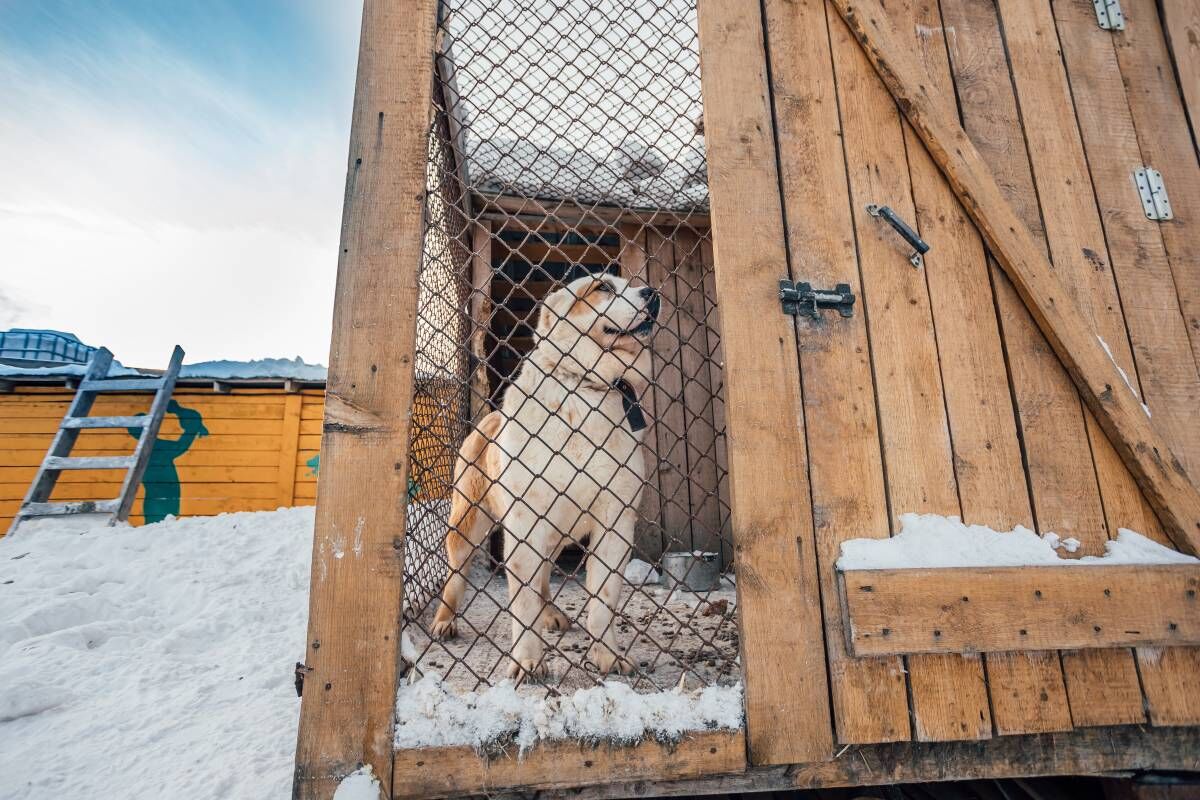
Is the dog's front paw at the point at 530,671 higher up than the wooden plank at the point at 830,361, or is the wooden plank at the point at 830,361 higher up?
the wooden plank at the point at 830,361

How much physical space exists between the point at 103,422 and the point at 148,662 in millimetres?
4824

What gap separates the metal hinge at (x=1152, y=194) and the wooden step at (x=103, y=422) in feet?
29.5

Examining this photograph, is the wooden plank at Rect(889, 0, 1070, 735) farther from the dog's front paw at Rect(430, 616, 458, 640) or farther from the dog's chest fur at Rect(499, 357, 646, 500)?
the dog's front paw at Rect(430, 616, 458, 640)

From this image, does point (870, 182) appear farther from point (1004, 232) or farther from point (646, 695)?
point (646, 695)

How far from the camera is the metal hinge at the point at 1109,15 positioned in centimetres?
240

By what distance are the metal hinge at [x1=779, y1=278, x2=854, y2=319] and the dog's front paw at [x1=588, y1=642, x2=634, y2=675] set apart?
59.0 inches

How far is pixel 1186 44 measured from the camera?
7.78ft

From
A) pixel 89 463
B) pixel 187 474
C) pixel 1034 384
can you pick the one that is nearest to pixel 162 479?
pixel 187 474

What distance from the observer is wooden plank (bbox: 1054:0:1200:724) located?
2020mm

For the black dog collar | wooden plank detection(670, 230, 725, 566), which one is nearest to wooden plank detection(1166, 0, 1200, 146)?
the black dog collar

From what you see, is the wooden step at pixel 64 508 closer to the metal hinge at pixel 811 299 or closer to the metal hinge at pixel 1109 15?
the metal hinge at pixel 811 299

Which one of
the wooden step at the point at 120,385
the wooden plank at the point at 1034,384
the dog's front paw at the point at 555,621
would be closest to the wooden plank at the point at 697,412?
the dog's front paw at the point at 555,621

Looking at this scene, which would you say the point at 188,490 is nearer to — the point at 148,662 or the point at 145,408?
the point at 145,408

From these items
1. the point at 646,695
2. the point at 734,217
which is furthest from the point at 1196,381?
the point at 646,695
